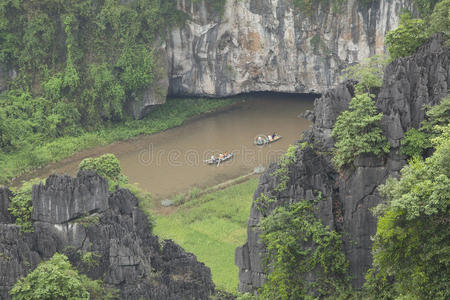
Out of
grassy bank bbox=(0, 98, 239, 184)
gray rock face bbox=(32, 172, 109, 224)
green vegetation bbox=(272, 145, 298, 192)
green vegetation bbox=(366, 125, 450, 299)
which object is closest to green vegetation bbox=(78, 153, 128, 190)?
gray rock face bbox=(32, 172, 109, 224)

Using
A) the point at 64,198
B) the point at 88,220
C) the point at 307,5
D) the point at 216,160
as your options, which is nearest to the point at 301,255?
the point at 88,220

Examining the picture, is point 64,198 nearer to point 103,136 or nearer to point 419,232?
point 419,232

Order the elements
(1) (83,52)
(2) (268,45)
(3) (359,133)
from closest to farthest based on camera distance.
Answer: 1. (3) (359,133)
2. (2) (268,45)
3. (1) (83,52)

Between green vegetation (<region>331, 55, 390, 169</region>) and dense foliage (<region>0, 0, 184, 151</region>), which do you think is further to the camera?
dense foliage (<region>0, 0, 184, 151</region>)

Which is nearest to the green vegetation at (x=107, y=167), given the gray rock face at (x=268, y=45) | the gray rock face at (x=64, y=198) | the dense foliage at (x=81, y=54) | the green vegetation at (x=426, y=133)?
the gray rock face at (x=64, y=198)

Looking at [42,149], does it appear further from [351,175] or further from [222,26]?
[351,175]

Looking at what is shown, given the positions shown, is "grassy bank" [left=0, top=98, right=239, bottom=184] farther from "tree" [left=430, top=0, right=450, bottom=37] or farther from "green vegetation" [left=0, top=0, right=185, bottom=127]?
"tree" [left=430, top=0, right=450, bottom=37]
